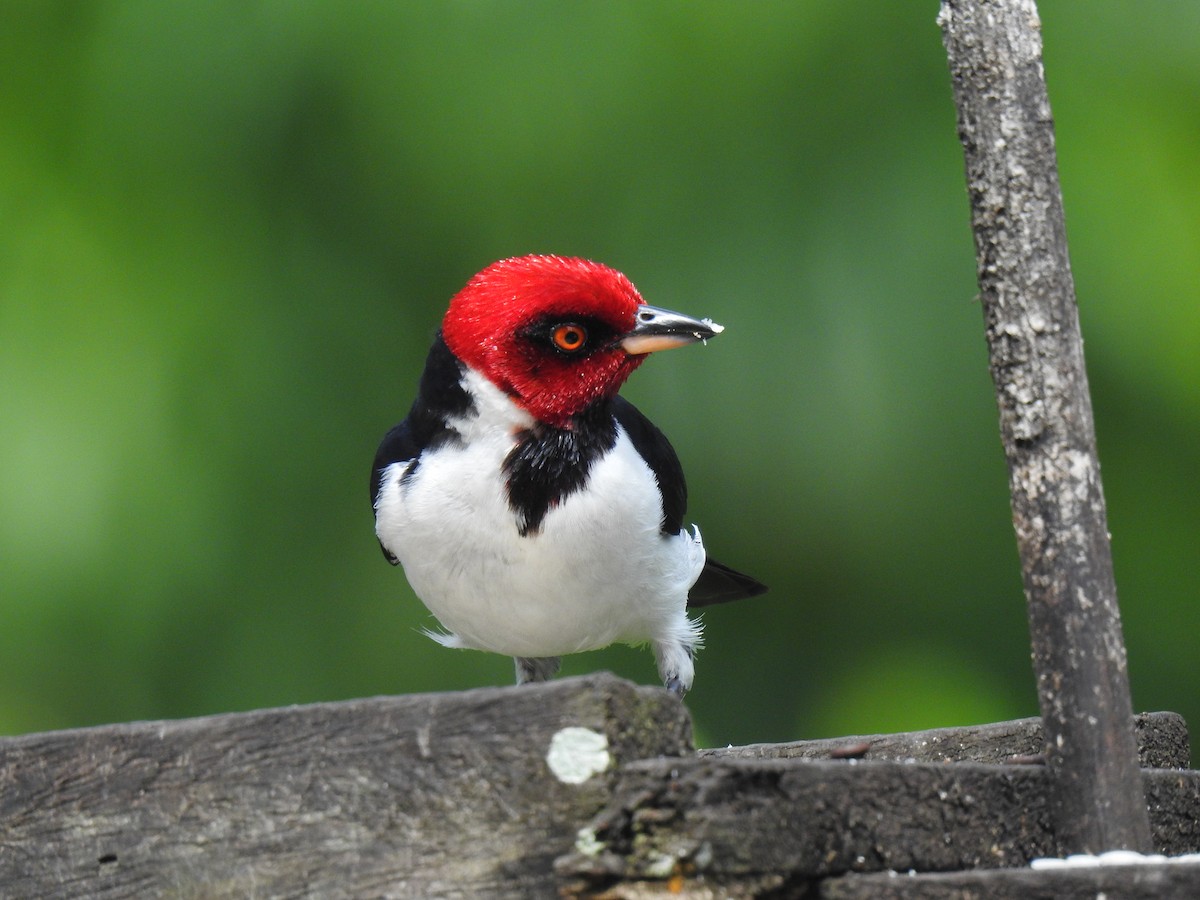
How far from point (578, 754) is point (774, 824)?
203mm

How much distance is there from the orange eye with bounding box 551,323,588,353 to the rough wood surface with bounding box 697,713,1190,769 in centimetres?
74

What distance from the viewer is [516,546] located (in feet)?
9.25

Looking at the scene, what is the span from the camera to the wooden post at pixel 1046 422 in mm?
1905

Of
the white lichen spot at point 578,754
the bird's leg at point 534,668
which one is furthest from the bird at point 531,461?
the white lichen spot at point 578,754

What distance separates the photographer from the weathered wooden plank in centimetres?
160

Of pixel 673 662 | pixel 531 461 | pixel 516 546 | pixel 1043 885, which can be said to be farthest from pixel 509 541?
pixel 1043 885

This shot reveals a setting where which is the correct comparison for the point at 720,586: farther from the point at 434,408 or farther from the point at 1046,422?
the point at 1046,422

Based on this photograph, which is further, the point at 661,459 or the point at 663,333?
the point at 661,459

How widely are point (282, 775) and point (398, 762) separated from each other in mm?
142

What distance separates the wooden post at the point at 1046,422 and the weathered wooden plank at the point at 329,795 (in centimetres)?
55

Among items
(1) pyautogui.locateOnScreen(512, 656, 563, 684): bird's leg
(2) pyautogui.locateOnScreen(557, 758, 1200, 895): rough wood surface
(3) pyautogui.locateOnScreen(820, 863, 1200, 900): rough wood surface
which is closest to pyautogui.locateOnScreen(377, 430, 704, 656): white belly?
(1) pyautogui.locateOnScreen(512, 656, 563, 684): bird's leg

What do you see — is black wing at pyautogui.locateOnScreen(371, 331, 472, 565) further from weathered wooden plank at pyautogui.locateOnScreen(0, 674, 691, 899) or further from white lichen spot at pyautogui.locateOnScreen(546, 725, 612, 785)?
white lichen spot at pyautogui.locateOnScreen(546, 725, 612, 785)

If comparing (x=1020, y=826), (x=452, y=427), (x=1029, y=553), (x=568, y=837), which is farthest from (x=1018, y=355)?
(x=452, y=427)

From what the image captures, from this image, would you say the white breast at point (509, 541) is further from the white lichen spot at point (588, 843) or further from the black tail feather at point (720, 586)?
the white lichen spot at point (588, 843)
